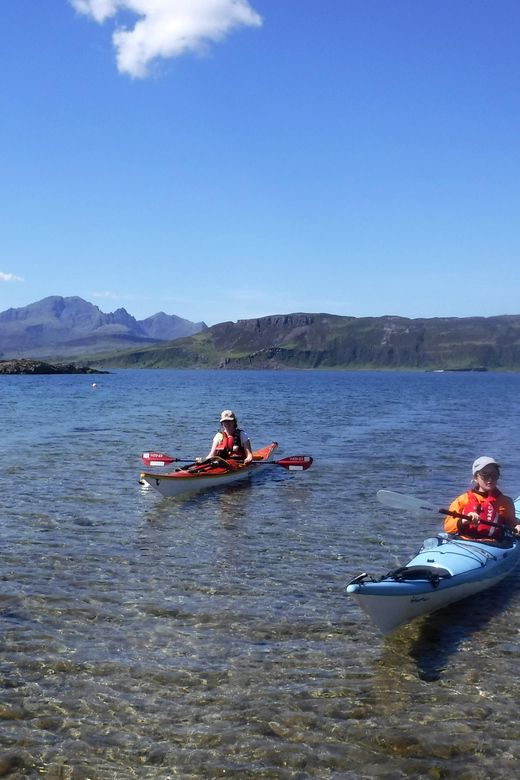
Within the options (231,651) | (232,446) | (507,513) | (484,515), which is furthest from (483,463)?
(232,446)

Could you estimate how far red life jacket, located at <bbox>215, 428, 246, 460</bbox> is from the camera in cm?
2098

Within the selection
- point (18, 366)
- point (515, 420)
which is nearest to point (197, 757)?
point (515, 420)

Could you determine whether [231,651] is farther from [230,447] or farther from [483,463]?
[230,447]

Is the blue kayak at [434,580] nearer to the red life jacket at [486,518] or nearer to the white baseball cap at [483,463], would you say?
the red life jacket at [486,518]

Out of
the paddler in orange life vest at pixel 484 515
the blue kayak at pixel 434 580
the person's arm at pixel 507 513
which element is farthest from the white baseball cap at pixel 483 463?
the blue kayak at pixel 434 580

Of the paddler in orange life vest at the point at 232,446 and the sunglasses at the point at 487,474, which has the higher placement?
the sunglasses at the point at 487,474

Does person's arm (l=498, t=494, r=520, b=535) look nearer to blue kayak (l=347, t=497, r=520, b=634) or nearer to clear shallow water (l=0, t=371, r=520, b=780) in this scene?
blue kayak (l=347, t=497, r=520, b=634)

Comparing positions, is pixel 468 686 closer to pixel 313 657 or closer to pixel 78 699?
pixel 313 657

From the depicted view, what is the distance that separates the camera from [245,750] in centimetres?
623

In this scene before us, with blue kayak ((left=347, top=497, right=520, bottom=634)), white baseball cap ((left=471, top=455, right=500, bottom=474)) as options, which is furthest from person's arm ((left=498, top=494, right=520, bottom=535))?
white baseball cap ((left=471, top=455, right=500, bottom=474))

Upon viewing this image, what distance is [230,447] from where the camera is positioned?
21141 millimetres

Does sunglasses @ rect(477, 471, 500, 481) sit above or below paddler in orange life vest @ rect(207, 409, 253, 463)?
above

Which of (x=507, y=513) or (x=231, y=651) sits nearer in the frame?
(x=231, y=651)

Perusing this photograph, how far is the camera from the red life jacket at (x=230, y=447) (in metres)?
21.0
